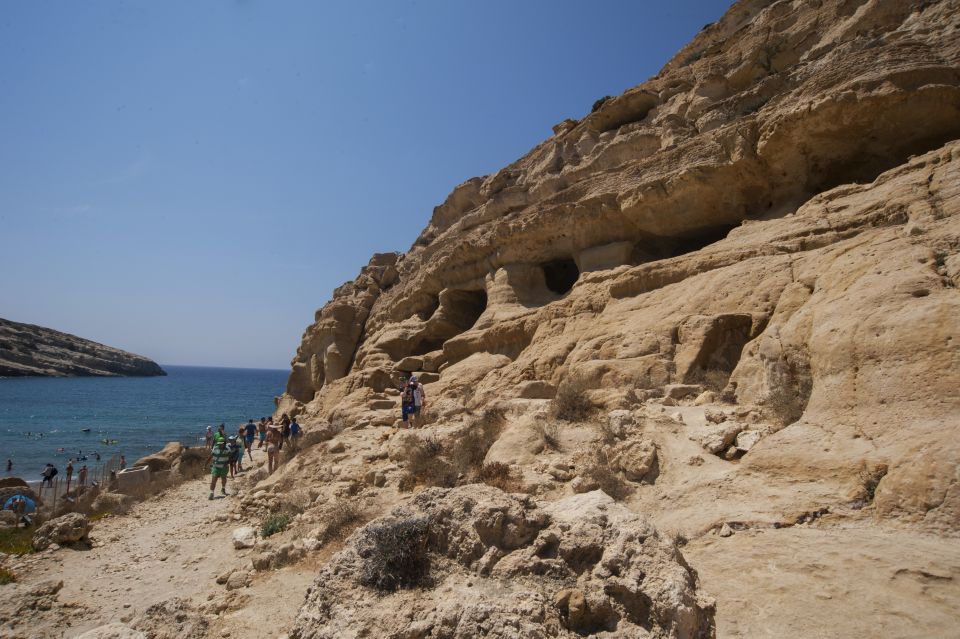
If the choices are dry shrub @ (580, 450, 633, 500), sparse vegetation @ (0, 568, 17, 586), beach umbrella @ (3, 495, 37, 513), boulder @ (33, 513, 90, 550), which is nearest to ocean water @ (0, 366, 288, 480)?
beach umbrella @ (3, 495, 37, 513)

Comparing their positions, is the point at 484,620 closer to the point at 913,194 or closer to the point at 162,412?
the point at 913,194

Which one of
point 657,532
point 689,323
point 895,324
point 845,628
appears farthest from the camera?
point 689,323

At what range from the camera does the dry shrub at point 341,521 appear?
5730 millimetres

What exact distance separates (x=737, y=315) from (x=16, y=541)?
12.4 m

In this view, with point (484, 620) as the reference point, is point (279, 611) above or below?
below

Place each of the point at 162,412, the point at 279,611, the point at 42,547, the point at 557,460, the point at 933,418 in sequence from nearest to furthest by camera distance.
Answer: the point at 933,418
the point at 279,611
the point at 557,460
the point at 42,547
the point at 162,412

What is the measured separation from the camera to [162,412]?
44.2 metres

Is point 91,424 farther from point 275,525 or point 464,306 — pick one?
point 275,525

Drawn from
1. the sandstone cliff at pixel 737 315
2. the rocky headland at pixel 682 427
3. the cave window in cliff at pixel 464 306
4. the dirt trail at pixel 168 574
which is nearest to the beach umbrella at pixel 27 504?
the rocky headland at pixel 682 427

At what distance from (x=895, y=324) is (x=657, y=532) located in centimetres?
354

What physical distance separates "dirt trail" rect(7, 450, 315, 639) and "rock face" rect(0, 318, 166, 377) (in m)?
98.0

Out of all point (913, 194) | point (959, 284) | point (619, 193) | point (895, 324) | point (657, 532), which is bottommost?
point (657, 532)

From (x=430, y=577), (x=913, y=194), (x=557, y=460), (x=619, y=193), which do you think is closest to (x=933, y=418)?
(x=557, y=460)

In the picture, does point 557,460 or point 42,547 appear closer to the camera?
point 557,460
